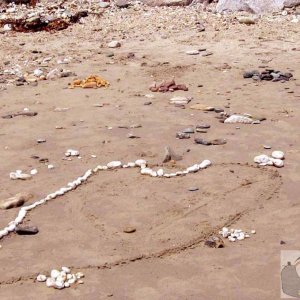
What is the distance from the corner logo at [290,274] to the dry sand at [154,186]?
0.15 ft

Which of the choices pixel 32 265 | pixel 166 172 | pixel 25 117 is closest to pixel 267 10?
pixel 25 117

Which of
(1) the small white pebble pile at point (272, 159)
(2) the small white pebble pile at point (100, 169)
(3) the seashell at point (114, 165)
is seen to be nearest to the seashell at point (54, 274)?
(2) the small white pebble pile at point (100, 169)

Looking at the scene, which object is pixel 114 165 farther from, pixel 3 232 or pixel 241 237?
pixel 241 237

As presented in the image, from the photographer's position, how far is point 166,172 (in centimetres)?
543

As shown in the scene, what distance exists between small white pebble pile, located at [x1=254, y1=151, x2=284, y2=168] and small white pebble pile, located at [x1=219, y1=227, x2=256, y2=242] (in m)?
1.20

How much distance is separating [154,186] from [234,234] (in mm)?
1018

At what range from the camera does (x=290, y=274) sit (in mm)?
3797

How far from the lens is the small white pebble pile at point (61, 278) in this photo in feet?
12.6

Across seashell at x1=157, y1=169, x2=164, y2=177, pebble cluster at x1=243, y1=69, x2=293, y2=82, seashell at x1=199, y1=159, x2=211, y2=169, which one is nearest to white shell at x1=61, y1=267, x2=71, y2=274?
seashell at x1=157, y1=169, x2=164, y2=177

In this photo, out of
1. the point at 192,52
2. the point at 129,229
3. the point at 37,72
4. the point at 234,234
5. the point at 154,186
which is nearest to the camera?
the point at 234,234

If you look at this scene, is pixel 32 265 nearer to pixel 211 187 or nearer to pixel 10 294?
pixel 10 294

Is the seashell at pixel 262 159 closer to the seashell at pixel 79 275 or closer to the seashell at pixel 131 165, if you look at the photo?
the seashell at pixel 131 165

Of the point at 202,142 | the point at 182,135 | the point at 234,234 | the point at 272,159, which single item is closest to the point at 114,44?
the point at 182,135

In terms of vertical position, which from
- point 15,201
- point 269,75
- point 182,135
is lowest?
point 269,75
